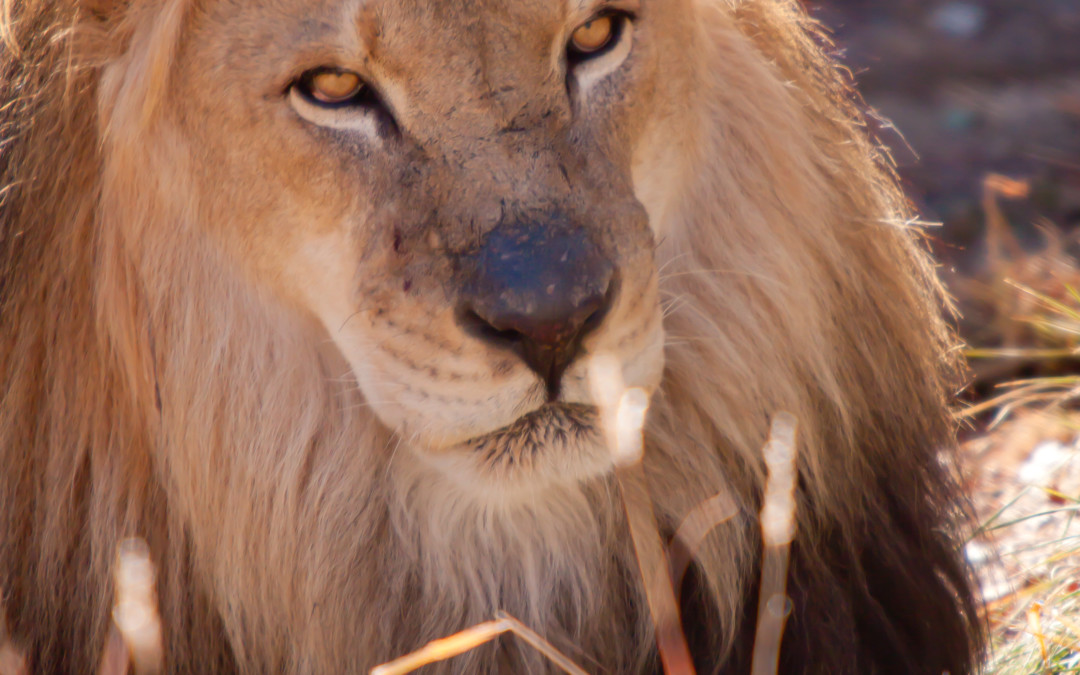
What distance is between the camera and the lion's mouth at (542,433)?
1.91m

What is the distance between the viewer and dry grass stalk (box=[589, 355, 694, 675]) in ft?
5.63

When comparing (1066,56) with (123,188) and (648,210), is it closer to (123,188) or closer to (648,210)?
(648,210)

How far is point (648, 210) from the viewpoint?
225 centimetres

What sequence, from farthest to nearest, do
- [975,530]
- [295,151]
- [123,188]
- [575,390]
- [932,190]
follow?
1. [932,190]
2. [975,530]
3. [123,188]
4. [295,151]
5. [575,390]

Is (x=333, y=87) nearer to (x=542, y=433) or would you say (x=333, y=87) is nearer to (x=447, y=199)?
(x=447, y=199)

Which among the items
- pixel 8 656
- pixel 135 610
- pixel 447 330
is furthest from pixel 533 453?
pixel 8 656

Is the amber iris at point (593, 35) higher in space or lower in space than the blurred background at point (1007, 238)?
higher

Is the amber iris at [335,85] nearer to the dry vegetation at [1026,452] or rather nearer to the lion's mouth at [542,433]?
the lion's mouth at [542,433]

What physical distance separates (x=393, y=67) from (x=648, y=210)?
0.54 meters

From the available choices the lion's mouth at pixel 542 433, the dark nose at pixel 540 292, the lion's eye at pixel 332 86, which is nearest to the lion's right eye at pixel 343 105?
the lion's eye at pixel 332 86

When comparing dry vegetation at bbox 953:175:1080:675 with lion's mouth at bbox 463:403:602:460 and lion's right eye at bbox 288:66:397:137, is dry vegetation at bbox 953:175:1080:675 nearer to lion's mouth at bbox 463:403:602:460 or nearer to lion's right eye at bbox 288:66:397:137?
lion's mouth at bbox 463:403:602:460

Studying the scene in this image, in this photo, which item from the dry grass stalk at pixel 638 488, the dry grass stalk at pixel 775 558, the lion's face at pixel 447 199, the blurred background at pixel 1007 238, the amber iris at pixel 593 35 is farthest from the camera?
the blurred background at pixel 1007 238

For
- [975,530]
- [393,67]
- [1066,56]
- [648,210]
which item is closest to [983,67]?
[1066,56]

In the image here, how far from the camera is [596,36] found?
2129 mm
